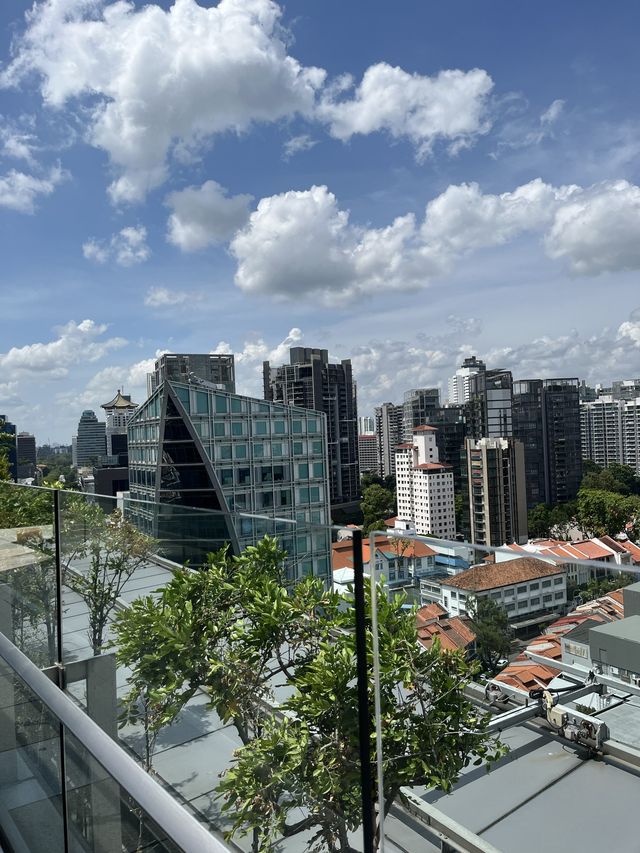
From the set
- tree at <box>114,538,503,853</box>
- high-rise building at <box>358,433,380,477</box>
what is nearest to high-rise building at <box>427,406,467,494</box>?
high-rise building at <box>358,433,380,477</box>

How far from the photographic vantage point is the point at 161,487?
14742mm

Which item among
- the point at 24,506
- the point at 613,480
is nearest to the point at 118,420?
the point at 613,480

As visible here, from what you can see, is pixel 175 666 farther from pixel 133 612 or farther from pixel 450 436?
pixel 450 436

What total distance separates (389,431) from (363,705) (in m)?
81.8

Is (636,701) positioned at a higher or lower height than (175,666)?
higher

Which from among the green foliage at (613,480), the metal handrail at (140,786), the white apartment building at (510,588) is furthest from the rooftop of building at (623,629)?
the green foliage at (613,480)

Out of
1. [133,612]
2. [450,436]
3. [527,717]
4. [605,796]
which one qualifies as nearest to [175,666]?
[133,612]

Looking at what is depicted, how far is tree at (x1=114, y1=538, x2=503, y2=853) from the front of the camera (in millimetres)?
1018

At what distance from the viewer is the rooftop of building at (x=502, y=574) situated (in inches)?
33.1

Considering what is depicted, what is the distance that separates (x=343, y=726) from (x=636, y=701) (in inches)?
18.2

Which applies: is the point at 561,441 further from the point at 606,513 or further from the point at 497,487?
the point at 497,487

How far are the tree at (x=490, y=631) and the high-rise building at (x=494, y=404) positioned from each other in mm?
57638

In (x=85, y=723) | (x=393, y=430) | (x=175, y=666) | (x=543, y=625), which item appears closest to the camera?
(x=543, y=625)

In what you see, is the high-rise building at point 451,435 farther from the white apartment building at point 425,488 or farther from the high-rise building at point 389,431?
the high-rise building at point 389,431
